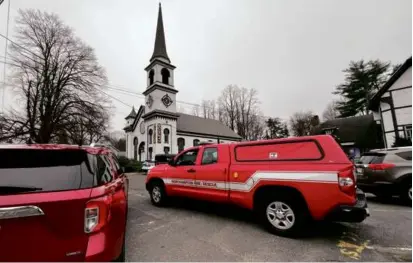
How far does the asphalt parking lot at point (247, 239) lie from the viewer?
10.9 feet

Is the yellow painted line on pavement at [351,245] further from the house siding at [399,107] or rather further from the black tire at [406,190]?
the house siding at [399,107]

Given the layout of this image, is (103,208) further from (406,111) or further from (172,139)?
(172,139)

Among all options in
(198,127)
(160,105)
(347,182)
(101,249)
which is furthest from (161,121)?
(101,249)

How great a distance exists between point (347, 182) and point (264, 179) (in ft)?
4.67

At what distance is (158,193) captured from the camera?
6.50 m

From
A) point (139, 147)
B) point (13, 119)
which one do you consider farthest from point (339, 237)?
point (139, 147)

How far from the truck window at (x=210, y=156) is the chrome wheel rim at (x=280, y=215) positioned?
5.70 feet

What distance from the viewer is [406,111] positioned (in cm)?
1786

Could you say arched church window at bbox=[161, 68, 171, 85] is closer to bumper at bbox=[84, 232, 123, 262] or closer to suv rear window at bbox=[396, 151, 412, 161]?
suv rear window at bbox=[396, 151, 412, 161]

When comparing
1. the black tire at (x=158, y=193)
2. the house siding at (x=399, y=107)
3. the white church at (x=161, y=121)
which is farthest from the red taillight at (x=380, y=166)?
the white church at (x=161, y=121)

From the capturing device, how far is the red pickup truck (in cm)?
368

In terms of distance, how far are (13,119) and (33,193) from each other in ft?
74.7

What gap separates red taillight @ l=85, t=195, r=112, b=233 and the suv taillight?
11.8 ft

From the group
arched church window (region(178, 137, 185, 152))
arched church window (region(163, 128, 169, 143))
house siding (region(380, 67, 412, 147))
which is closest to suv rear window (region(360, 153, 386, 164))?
house siding (region(380, 67, 412, 147))
